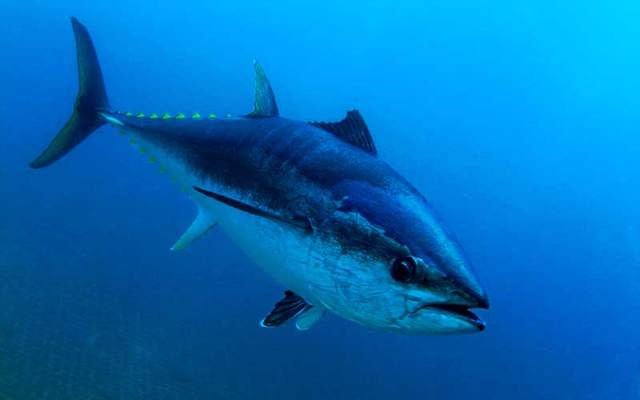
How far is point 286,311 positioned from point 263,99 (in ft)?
4.44

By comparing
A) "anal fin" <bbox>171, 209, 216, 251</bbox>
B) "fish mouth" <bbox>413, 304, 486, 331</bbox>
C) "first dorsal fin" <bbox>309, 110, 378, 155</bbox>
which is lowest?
"fish mouth" <bbox>413, 304, 486, 331</bbox>

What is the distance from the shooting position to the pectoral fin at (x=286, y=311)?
6.49 ft

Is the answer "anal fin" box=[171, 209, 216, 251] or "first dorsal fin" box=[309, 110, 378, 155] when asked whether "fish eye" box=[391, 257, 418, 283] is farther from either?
"anal fin" box=[171, 209, 216, 251]

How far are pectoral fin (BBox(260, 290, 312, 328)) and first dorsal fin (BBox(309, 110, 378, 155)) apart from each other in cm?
78

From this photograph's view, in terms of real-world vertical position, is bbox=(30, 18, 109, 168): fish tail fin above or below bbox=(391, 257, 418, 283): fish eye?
above

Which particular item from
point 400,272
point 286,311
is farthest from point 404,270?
point 286,311

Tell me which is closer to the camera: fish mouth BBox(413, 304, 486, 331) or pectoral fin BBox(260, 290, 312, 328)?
fish mouth BBox(413, 304, 486, 331)

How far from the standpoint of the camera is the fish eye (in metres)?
1.50

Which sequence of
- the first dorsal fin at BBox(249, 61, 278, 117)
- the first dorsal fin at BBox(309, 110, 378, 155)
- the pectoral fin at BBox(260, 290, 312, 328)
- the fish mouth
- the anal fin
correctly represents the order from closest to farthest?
the fish mouth < the pectoral fin at BBox(260, 290, 312, 328) < the first dorsal fin at BBox(309, 110, 378, 155) < the first dorsal fin at BBox(249, 61, 278, 117) < the anal fin

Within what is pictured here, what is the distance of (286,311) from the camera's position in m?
2.01

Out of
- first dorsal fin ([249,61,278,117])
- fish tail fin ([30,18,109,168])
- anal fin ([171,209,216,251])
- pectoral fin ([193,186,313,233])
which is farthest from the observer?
fish tail fin ([30,18,109,168])

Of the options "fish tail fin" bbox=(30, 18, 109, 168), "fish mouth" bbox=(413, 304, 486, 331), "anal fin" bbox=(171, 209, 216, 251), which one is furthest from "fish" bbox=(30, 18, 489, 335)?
"fish tail fin" bbox=(30, 18, 109, 168)

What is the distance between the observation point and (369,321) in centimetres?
165

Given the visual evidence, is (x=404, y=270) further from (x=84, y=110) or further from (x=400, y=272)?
(x=84, y=110)
